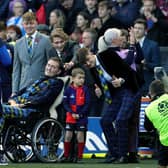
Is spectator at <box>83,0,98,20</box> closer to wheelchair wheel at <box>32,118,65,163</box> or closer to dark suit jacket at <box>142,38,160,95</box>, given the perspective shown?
dark suit jacket at <box>142,38,160,95</box>

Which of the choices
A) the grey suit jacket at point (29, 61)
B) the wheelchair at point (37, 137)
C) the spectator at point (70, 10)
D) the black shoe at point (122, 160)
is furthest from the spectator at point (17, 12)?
the black shoe at point (122, 160)

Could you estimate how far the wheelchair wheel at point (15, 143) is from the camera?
17578mm

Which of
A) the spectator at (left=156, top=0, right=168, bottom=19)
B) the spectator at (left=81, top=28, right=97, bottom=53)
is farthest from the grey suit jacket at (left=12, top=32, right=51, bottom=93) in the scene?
the spectator at (left=156, top=0, right=168, bottom=19)

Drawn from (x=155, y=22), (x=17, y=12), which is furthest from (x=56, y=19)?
(x=155, y=22)

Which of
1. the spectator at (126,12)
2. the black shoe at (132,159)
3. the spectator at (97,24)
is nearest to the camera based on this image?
the black shoe at (132,159)

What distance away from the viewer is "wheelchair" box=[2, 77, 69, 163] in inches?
690

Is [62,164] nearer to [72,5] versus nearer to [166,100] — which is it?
[166,100]

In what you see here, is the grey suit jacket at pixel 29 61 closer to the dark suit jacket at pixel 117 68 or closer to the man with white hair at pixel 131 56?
the man with white hair at pixel 131 56

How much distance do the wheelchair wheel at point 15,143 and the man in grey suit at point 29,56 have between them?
3.48ft

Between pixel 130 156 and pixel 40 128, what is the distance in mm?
1609

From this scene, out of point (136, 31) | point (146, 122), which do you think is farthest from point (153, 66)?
point (146, 122)

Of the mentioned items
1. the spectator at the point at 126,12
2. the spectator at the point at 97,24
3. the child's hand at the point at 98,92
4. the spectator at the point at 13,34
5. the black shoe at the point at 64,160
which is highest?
the spectator at the point at 126,12

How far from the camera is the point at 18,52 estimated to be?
18625mm

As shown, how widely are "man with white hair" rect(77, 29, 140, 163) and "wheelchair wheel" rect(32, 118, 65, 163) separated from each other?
100 centimetres
